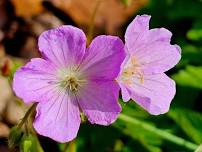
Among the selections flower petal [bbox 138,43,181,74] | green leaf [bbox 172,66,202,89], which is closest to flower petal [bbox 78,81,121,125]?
flower petal [bbox 138,43,181,74]

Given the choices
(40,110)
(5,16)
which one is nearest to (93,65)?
(40,110)

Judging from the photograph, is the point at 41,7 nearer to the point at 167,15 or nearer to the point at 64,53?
the point at 167,15

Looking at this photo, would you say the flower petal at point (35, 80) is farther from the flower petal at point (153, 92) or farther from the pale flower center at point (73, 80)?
the flower petal at point (153, 92)

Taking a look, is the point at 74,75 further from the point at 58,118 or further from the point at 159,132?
the point at 159,132

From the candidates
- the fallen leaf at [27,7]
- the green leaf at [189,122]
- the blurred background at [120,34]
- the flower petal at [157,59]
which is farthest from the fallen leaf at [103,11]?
the flower petal at [157,59]

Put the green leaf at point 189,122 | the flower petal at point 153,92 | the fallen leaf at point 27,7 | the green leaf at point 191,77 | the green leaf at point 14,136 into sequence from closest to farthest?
the flower petal at point 153,92 → the green leaf at point 14,136 → the green leaf at point 189,122 → the green leaf at point 191,77 → the fallen leaf at point 27,7

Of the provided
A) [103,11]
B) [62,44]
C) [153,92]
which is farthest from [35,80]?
[103,11]
